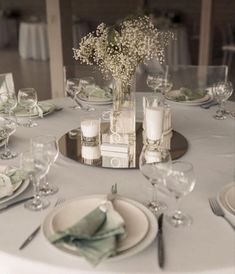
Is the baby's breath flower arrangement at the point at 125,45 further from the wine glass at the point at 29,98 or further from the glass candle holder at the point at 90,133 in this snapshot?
the wine glass at the point at 29,98

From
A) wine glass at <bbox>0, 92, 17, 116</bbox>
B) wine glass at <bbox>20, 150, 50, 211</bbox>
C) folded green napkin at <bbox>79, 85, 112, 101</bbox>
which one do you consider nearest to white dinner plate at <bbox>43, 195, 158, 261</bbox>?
wine glass at <bbox>20, 150, 50, 211</bbox>

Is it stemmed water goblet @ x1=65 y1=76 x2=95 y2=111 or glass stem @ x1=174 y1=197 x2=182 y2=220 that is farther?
stemmed water goblet @ x1=65 y1=76 x2=95 y2=111

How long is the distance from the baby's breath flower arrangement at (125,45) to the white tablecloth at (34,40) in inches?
235

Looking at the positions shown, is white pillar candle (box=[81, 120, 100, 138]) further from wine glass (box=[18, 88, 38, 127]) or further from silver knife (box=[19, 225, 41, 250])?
silver knife (box=[19, 225, 41, 250])

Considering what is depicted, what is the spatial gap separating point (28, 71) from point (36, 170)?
230 inches

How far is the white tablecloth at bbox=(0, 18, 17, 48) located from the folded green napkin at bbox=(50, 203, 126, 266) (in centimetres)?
849

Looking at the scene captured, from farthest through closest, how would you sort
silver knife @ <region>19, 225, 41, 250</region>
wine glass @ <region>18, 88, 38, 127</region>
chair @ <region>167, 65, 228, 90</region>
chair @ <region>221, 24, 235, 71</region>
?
1. chair @ <region>221, 24, 235, 71</region>
2. chair @ <region>167, 65, 228, 90</region>
3. wine glass @ <region>18, 88, 38, 127</region>
4. silver knife @ <region>19, 225, 41, 250</region>

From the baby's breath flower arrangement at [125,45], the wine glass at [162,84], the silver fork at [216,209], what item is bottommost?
the silver fork at [216,209]

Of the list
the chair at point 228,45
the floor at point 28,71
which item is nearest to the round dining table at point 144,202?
the floor at point 28,71

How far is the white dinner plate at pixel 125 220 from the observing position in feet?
3.76

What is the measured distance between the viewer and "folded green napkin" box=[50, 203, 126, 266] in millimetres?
1078

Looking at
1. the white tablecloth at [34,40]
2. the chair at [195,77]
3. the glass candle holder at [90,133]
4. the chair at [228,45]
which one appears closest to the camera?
the glass candle holder at [90,133]

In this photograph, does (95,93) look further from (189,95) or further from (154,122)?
(154,122)

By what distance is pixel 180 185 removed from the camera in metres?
1.29
